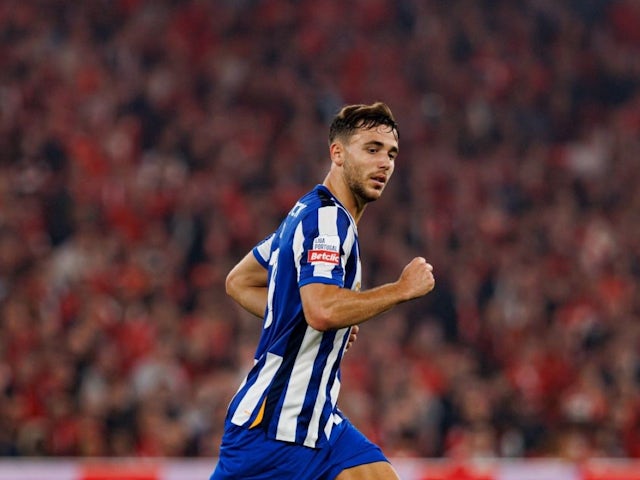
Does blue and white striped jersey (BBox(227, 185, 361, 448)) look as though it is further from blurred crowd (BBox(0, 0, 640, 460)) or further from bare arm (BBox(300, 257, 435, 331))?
blurred crowd (BBox(0, 0, 640, 460))

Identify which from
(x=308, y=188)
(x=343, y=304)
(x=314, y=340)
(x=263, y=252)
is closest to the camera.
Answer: (x=343, y=304)

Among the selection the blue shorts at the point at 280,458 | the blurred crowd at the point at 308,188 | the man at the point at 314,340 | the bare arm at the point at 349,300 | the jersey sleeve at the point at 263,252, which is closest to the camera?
the bare arm at the point at 349,300

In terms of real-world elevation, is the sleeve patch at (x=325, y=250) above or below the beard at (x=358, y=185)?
below

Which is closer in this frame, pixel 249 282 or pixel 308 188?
pixel 249 282

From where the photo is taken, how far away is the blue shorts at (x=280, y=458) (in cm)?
474

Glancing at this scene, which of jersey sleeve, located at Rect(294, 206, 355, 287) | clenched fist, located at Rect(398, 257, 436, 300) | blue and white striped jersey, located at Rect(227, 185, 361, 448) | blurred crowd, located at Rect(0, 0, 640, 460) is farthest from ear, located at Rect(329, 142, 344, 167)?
blurred crowd, located at Rect(0, 0, 640, 460)

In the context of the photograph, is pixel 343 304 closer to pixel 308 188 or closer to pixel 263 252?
pixel 263 252

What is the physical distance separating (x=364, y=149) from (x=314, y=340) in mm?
767

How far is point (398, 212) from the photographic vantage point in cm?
1348

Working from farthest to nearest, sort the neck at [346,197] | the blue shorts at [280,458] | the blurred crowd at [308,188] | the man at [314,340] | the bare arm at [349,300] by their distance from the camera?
the blurred crowd at [308,188]
the neck at [346,197]
the blue shorts at [280,458]
the man at [314,340]
the bare arm at [349,300]

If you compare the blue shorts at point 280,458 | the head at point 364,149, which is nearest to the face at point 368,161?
the head at point 364,149

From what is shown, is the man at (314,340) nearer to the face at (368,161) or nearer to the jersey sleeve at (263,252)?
the face at (368,161)

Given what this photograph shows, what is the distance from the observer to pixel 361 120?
192 inches

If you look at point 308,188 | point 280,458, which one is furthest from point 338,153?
point 308,188
